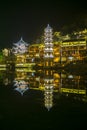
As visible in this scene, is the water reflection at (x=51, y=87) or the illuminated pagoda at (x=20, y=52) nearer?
the water reflection at (x=51, y=87)

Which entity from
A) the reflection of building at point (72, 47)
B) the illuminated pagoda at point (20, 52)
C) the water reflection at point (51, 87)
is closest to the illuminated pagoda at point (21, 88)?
the water reflection at point (51, 87)

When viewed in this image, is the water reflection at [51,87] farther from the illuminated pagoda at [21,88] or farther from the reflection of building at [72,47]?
the reflection of building at [72,47]

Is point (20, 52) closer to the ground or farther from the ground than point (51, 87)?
farther from the ground

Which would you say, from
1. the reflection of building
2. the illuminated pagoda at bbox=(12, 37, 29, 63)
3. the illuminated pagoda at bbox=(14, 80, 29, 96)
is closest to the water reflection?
the illuminated pagoda at bbox=(14, 80, 29, 96)

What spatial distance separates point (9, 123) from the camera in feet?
9.62

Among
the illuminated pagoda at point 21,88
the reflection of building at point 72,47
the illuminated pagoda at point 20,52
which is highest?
the reflection of building at point 72,47

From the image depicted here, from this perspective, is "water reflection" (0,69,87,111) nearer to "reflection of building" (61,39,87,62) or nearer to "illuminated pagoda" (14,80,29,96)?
"illuminated pagoda" (14,80,29,96)

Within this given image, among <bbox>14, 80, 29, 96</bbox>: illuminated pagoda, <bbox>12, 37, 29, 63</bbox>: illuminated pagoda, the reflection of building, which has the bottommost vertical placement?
<bbox>14, 80, 29, 96</bbox>: illuminated pagoda

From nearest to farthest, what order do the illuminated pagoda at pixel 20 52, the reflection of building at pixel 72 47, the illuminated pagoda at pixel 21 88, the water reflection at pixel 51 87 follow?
the water reflection at pixel 51 87 < the illuminated pagoda at pixel 21 88 < the illuminated pagoda at pixel 20 52 < the reflection of building at pixel 72 47

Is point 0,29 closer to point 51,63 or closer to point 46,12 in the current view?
point 46,12

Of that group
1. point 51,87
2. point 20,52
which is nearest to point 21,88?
point 51,87

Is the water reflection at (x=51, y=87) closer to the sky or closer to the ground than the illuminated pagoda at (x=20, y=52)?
closer to the ground

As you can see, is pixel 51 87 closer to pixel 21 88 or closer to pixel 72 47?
pixel 21 88

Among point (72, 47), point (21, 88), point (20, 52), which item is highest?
point (72, 47)
